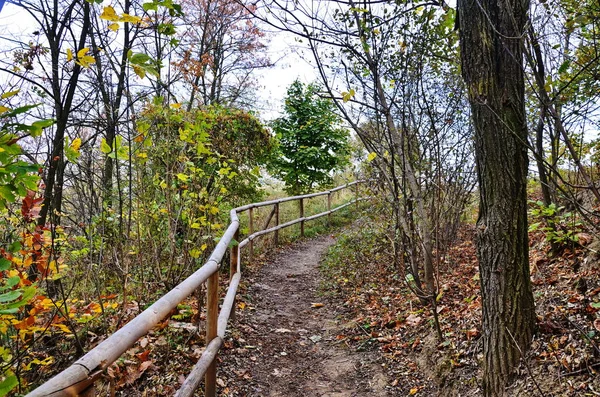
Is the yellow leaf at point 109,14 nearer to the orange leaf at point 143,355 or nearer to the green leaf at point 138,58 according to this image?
the green leaf at point 138,58

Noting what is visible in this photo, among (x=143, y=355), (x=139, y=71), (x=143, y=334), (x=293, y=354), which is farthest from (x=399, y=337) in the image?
(x=139, y=71)

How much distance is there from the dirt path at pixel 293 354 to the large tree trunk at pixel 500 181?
128cm

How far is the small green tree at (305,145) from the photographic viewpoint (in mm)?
12539

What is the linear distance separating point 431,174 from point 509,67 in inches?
72.0

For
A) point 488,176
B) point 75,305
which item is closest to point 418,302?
point 488,176

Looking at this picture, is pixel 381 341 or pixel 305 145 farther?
pixel 305 145

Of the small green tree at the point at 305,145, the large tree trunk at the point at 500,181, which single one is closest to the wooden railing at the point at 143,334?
the large tree trunk at the point at 500,181

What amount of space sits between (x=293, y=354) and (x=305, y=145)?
9.24 meters

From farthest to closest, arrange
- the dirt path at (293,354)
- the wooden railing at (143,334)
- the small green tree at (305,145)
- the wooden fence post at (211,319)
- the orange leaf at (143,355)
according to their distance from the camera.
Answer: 1. the small green tree at (305,145)
2. the dirt path at (293,354)
3. the orange leaf at (143,355)
4. the wooden fence post at (211,319)
5. the wooden railing at (143,334)

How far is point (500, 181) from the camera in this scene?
2467mm

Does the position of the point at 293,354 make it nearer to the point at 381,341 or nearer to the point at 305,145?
the point at 381,341

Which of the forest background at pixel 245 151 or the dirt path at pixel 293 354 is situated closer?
the forest background at pixel 245 151

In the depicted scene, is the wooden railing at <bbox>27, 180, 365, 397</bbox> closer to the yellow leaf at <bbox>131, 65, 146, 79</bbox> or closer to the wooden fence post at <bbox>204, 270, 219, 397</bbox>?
the wooden fence post at <bbox>204, 270, 219, 397</bbox>

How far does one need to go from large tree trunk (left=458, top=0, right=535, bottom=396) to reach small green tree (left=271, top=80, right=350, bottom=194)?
9.79 metres
